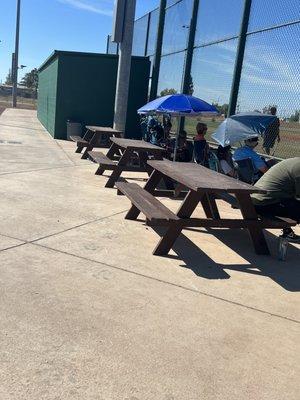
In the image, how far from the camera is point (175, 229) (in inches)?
190

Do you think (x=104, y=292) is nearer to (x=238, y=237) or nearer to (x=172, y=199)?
(x=238, y=237)

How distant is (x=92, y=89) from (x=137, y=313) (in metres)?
14.8

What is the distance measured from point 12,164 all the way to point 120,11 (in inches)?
259

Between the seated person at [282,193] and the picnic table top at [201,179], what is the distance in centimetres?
32

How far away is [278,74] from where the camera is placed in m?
8.71

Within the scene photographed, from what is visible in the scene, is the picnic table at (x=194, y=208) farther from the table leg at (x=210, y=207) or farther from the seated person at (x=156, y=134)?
the seated person at (x=156, y=134)

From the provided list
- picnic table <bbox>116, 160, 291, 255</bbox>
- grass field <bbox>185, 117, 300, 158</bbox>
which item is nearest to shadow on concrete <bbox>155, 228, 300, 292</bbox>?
picnic table <bbox>116, 160, 291, 255</bbox>

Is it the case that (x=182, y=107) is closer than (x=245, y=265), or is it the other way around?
(x=245, y=265)

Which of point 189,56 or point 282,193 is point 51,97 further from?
point 282,193

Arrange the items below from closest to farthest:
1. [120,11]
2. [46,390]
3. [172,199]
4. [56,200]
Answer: [46,390] → [56,200] → [172,199] → [120,11]

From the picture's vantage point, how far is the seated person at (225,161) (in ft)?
24.6

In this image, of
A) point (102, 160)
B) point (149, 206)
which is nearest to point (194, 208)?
point (149, 206)

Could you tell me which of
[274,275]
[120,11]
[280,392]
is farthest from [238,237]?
[120,11]

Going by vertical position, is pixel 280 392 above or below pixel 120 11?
below
